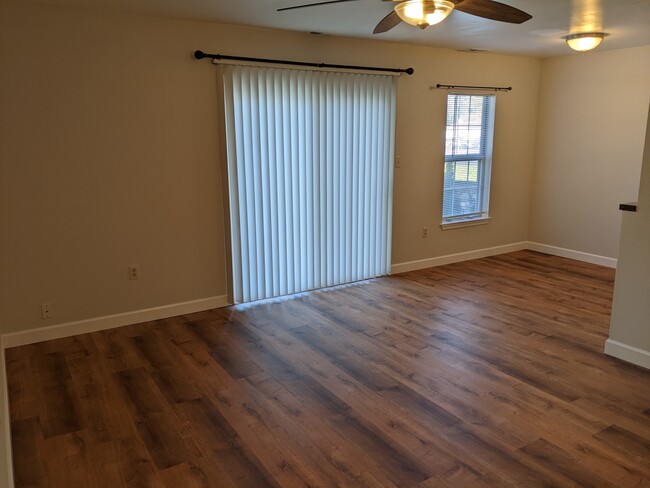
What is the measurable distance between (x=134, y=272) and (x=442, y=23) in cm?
312

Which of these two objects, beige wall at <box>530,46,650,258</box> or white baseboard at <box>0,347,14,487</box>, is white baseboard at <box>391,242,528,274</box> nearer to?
beige wall at <box>530,46,650,258</box>

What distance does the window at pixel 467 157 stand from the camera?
578cm

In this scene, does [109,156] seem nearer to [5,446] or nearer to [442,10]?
[5,446]

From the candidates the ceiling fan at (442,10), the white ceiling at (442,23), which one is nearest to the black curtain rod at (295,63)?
the white ceiling at (442,23)

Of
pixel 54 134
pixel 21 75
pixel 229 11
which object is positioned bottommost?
pixel 54 134

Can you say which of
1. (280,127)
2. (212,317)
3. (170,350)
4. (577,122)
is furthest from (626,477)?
(577,122)

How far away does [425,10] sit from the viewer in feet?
8.52

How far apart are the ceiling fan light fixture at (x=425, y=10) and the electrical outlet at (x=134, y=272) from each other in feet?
8.96

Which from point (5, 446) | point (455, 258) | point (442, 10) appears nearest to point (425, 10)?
point (442, 10)

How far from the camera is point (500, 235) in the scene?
6477 millimetres

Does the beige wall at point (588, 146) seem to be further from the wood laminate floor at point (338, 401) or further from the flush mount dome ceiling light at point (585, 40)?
the wood laminate floor at point (338, 401)

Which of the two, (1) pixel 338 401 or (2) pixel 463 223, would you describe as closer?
(1) pixel 338 401

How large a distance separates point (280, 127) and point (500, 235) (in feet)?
11.1

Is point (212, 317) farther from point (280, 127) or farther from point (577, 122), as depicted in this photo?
point (577, 122)
